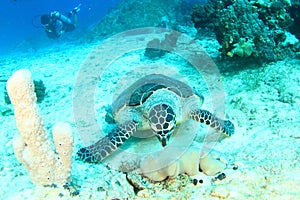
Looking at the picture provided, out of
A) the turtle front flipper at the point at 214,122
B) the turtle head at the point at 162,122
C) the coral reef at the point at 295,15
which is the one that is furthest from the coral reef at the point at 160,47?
the turtle head at the point at 162,122

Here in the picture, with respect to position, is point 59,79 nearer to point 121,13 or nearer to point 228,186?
point 228,186

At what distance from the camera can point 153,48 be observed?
851 cm

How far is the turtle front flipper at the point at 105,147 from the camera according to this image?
3481 mm

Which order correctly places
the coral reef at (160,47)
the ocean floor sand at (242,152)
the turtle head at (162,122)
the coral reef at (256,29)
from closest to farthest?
the ocean floor sand at (242,152) < the turtle head at (162,122) < the coral reef at (256,29) < the coral reef at (160,47)

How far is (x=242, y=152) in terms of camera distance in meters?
3.38

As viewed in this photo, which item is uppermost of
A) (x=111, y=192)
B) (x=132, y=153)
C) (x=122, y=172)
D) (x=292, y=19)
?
(x=292, y=19)

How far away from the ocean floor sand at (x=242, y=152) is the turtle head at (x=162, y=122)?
64 centimetres

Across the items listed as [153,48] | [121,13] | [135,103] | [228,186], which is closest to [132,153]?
[135,103]

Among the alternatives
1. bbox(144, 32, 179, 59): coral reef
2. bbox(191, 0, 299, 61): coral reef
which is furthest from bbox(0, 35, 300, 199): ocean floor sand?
bbox(144, 32, 179, 59): coral reef

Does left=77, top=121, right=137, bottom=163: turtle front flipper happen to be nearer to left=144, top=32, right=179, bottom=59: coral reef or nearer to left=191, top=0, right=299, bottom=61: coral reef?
left=191, top=0, right=299, bottom=61: coral reef

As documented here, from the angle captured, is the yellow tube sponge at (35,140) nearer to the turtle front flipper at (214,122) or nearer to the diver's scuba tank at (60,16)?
the turtle front flipper at (214,122)

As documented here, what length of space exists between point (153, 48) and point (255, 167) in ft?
20.4

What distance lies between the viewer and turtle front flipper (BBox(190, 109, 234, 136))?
3.77m

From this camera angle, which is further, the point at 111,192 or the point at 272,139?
the point at 272,139
